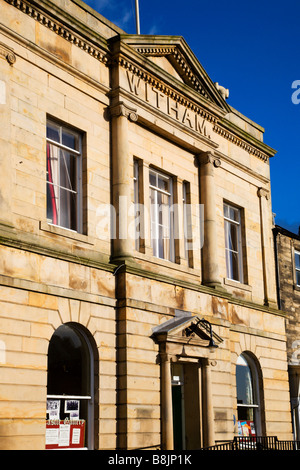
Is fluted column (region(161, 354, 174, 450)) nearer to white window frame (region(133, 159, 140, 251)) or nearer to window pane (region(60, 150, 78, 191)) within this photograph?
white window frame (region(133, 159, 140, 251))

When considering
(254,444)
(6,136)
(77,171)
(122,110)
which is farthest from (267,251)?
(6,136)

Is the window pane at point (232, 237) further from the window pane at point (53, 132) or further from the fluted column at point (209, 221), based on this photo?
the window pane at point (53, 132)

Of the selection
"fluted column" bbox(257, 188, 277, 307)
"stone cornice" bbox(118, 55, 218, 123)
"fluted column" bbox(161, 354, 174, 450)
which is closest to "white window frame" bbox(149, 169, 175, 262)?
"stone cornice" bbox(118, 55, 218, 123)

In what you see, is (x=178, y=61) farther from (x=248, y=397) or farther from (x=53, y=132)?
(x=248, y=397)

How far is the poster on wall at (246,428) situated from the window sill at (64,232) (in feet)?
Result: 27.4

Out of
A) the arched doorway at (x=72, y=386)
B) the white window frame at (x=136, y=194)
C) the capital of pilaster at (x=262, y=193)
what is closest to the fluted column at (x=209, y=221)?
the white window frame at (x=136, y=194)

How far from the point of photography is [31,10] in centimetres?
1619

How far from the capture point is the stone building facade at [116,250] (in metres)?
14.9

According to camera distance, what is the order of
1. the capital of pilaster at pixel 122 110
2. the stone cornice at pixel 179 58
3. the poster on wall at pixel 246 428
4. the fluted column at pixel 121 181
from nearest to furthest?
the fluted column at pixel 121 181 → the capital of pilaster at pixel 122 110 → the stone cornice at pixel 179 58 → the poster on wall at pixel 246 428

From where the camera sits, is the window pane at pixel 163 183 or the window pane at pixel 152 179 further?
the window pane at pixel 163 183

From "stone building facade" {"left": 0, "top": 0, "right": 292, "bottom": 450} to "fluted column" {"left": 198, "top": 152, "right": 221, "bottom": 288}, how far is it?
0.04 meters

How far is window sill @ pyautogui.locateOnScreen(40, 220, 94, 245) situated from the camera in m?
15.7
